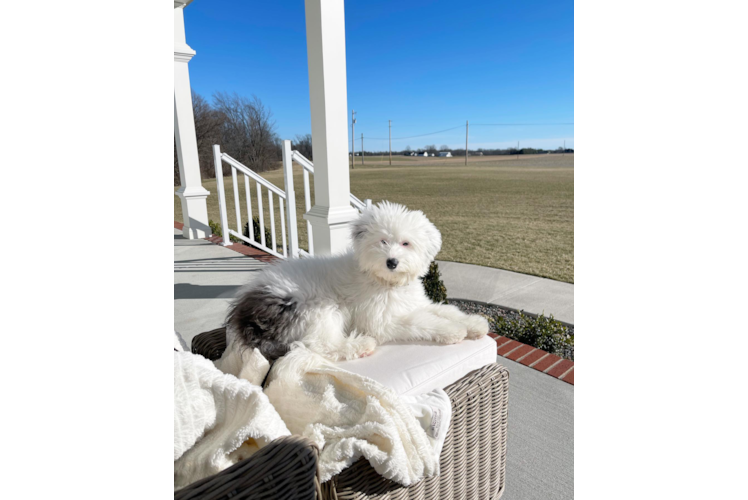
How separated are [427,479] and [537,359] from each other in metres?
1.48

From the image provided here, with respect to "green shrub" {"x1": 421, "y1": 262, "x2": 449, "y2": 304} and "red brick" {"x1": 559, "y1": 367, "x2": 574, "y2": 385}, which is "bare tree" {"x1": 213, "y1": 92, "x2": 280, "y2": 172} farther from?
"red brick" {"x1": 559, "y1": 367, "x2": 574, "y2": 385}

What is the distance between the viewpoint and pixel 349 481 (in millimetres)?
1001

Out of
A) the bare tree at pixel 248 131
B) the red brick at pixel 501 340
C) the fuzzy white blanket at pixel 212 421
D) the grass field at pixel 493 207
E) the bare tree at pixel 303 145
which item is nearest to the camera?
the fuzzy white blanket at pixel 212 421

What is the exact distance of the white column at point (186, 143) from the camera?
4848 mm

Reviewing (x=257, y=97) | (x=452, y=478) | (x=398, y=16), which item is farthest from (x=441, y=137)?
(x=452, y=478)

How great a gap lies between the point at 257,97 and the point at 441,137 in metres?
20.4

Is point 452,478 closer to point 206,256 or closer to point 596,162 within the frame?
point 206,256

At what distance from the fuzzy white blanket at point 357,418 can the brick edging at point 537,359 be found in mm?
1333

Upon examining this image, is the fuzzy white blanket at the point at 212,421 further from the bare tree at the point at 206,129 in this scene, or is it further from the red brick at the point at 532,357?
the bare tree at the point at 206,129

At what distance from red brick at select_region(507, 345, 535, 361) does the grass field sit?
343 cm

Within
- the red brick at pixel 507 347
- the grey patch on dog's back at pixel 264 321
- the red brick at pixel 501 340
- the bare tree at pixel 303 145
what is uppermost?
the bare tree at pixel 303 145

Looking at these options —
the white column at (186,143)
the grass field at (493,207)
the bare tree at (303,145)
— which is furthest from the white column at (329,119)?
the bare tree at (303,145)
